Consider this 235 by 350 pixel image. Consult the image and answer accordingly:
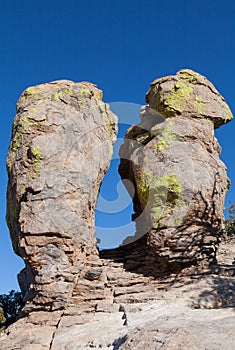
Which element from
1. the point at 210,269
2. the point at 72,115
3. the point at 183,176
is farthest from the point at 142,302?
the point at 72,115

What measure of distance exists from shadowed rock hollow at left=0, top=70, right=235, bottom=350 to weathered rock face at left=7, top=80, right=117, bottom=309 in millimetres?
38

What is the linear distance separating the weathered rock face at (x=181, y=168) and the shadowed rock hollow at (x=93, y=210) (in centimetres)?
4

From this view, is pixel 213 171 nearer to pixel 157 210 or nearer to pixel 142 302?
pixel 157 210

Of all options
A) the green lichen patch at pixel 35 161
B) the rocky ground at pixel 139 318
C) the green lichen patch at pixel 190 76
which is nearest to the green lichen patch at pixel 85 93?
the green lichen patch at pixel 35 161

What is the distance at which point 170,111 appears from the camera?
1633 cm

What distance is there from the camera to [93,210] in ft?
49.6

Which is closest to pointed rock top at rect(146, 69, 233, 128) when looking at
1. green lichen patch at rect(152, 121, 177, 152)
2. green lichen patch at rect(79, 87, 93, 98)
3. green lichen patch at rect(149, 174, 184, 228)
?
green lichen patch at rect(152, 121, 177, 152)

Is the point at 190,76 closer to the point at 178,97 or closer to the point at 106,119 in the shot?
the point at 178,97

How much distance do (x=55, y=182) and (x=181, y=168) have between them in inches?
190

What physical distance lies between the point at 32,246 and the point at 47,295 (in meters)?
1.76

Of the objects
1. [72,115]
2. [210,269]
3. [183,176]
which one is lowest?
[210,269]

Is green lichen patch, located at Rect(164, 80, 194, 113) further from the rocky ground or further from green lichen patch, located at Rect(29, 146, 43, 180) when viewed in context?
the rocky ground

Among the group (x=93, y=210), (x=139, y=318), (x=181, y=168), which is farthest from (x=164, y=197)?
(x=139, y=318)

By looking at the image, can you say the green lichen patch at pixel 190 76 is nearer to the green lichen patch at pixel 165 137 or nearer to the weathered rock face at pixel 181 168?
the weathered rock face at pixel 181 168
